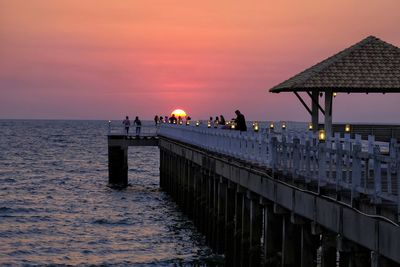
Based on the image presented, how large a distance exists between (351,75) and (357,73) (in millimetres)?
279

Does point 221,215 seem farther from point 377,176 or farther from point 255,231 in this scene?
point 377,176

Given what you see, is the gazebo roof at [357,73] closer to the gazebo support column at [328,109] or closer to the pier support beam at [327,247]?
the gazebo support column at [328,109]

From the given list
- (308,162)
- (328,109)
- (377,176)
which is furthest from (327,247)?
(328,109)

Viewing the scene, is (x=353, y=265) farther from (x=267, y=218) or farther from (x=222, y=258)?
(x=222, y=258)

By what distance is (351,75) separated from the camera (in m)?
A: 25.4

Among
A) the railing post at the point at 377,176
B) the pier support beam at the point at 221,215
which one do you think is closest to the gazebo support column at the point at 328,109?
the pier support beam at the point at 221,215

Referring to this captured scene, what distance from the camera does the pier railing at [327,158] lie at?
1166 cm

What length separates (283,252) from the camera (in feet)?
52.4

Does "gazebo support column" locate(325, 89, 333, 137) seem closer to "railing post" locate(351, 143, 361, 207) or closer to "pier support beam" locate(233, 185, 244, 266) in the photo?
"pier support beam" locate(233, 185, 244, 266)

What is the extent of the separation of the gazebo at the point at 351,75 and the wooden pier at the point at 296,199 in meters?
3.32

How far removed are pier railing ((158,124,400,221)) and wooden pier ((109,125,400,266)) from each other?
0.8 inches

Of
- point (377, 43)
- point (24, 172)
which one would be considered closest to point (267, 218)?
point (377, 43)

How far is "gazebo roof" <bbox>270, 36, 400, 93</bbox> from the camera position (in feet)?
81.7

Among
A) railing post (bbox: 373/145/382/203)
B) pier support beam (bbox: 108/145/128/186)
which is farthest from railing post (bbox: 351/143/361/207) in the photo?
pier support beam (bbox: 108/145/128/186)
